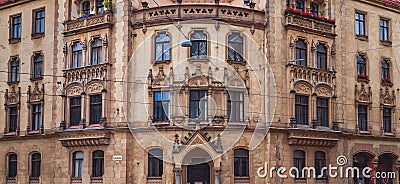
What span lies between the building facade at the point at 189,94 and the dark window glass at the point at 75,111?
0.31ft

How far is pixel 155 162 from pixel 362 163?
570 inches

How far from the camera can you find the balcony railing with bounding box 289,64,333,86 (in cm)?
3678

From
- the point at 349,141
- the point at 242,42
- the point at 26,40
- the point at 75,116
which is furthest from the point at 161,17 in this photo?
the point at 349,141

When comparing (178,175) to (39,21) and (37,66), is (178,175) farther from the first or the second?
(39,21)

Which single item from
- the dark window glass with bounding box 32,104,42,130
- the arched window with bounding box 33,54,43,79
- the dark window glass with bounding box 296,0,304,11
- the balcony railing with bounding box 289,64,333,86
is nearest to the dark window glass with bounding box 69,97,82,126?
the dark window glass with bounding box 32,104,42,130

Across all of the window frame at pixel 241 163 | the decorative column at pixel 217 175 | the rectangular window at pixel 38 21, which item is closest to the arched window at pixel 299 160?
the window frame at pixel 241 163

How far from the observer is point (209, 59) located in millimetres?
34781

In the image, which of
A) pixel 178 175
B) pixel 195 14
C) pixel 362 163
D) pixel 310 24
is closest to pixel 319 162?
pixel 362 163

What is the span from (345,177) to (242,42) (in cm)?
1092

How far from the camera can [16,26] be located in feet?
140

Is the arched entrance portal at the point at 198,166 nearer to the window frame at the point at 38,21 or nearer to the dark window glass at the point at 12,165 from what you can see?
the dark window glass at the point at 12,165

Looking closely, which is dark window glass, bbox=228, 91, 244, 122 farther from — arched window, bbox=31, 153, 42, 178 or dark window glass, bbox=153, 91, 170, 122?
arched window, bbox=31, 153, 42, 178

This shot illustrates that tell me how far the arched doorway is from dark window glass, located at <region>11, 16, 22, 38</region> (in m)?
23.7

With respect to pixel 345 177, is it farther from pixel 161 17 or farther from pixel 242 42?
pixel 161 17
